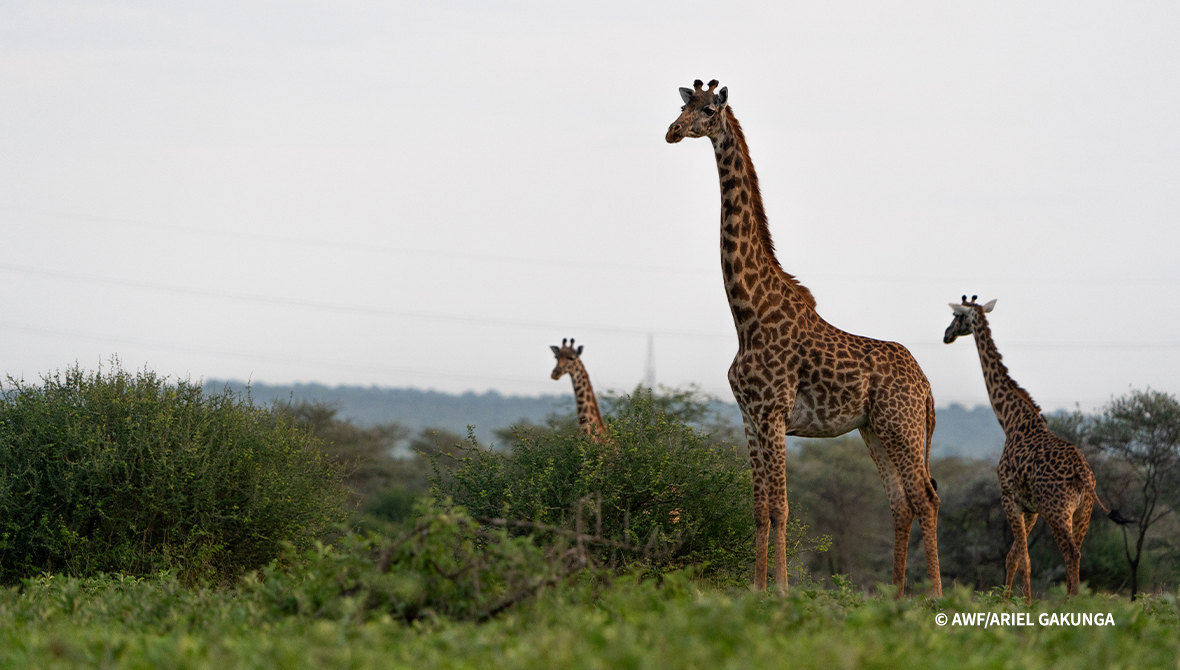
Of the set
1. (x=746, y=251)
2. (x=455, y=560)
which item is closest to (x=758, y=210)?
(x=746, y=251)

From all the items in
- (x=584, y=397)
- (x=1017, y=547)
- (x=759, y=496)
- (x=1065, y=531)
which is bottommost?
(x=1017, y=547)

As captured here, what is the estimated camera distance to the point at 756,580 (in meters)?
7.51

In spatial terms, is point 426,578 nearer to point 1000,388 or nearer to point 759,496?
point 759,496

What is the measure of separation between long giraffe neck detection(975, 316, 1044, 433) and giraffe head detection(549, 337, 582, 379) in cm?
652

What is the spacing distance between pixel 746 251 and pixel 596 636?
488 centimetres

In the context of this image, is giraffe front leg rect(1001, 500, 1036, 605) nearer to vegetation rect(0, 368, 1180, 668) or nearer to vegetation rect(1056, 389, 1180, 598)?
vegetation rect(0, 368, 1180, 668)

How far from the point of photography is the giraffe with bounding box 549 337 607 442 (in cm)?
1446

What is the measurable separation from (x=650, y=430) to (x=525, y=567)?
16.7ft

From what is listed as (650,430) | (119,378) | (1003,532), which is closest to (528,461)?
(650,430)

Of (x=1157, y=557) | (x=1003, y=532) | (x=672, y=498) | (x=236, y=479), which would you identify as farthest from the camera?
(x=1003, y=532)

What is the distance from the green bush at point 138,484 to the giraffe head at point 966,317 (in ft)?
25.2

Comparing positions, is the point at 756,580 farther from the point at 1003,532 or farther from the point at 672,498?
the point at 1003,532

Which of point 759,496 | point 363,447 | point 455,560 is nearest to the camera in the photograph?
point 455,560

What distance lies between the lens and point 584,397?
50.0 feet
